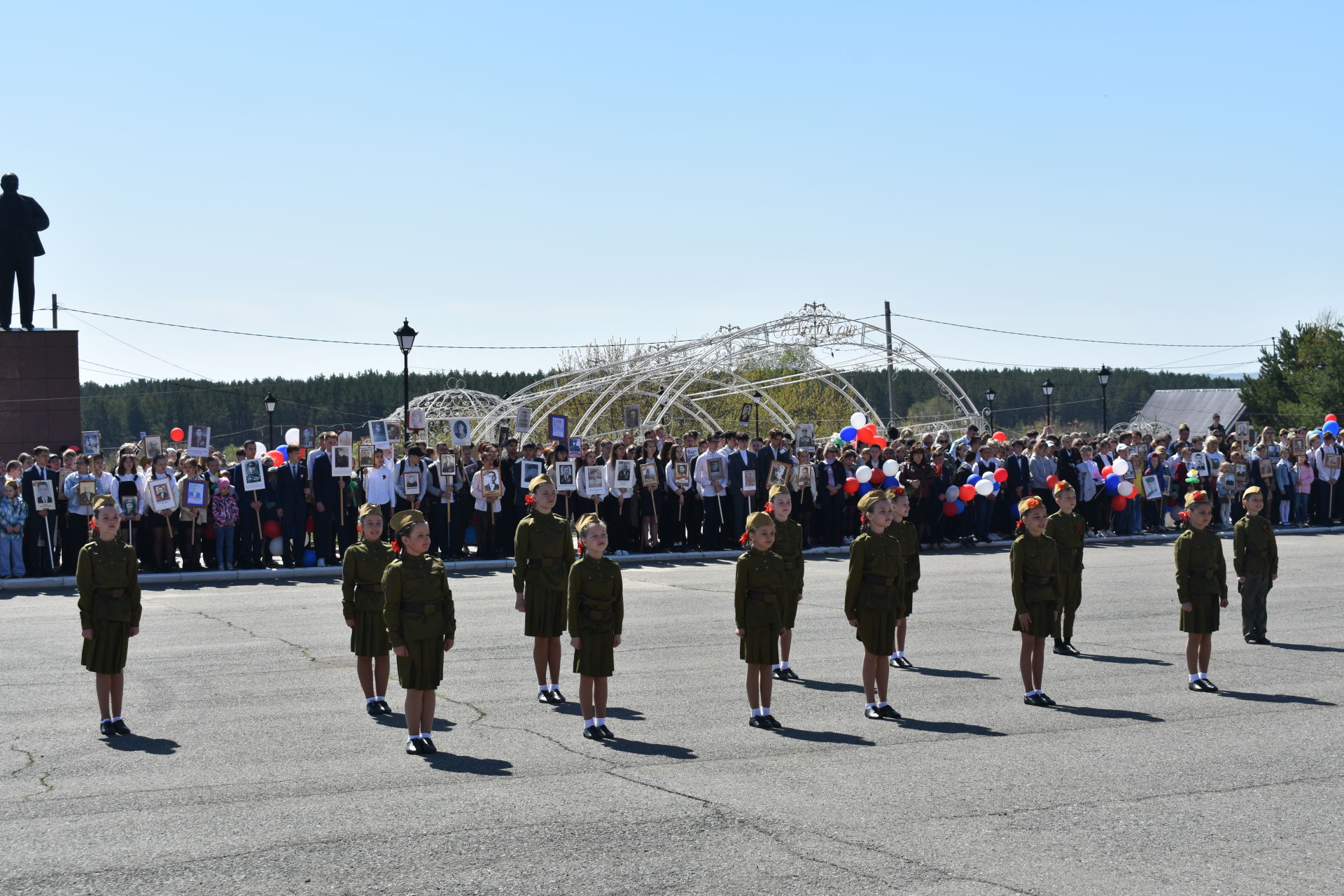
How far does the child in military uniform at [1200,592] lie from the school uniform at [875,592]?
270 cm

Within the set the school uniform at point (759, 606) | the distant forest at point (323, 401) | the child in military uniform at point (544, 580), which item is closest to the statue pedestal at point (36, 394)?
the child in military uniform at point (544, 580)

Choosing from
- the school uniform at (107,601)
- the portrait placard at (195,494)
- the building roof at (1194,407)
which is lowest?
the school uniform at (107,601)

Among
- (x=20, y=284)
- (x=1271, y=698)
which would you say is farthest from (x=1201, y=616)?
(x=20, y=284)

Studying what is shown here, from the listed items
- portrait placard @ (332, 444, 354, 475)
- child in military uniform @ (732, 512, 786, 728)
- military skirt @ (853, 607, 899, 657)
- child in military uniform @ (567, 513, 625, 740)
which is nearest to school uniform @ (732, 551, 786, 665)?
child in military uniform @ (732, 512, 786, 728)

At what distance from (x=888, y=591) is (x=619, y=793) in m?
3.25

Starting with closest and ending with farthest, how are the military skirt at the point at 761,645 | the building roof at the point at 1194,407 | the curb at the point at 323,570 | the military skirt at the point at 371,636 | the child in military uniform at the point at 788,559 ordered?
the military skirt at the point at 761,645 < the military skirt at the point at 371,636 < the child in military uniform at the point at 788,559 < the curb at the point at 323,570 < the building roof at the point at 1194,407

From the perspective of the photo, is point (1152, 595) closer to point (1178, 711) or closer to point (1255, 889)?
point (1178, 711)

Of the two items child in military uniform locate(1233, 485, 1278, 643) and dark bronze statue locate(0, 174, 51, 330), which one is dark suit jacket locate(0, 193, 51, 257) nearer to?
dark bronze statue locate(0, 174, 51, 330)

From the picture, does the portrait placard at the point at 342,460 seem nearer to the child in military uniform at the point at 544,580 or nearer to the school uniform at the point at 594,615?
the child in military uniform at the point at 544,580

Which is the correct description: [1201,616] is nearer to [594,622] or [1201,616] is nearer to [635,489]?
[594,622]

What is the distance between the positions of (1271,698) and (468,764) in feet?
21.5

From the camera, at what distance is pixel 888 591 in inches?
407

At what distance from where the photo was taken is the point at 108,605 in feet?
33.6

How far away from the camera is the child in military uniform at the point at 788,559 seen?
11477mm
